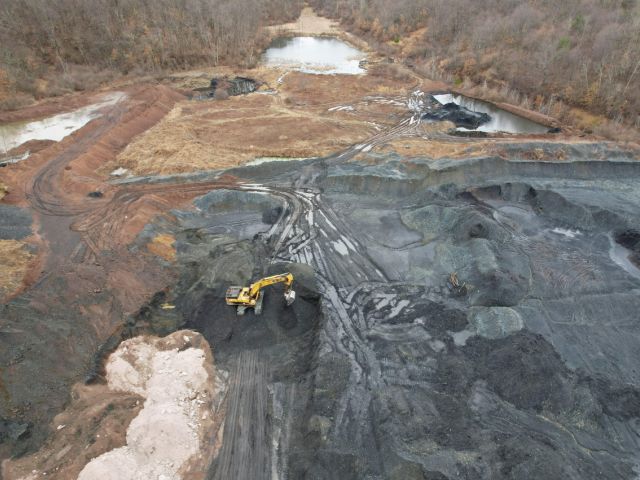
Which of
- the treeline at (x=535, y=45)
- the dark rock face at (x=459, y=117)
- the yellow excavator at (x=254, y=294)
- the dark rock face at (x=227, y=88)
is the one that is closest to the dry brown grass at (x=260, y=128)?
the dark rock face at (x=227, y=88)

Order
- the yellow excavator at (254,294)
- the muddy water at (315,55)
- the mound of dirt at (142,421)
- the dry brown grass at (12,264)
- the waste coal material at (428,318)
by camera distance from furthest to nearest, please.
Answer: the muddy water at (315,55) → the dry brown grass at (12,264) → the yellow excavator at (254,294) → the waste coal material at (428,318) → the mound of dirt at (142,421)

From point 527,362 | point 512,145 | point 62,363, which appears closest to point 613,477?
point 527,362

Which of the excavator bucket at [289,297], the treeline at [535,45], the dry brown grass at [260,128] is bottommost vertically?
the excavator bucket at [289,297]

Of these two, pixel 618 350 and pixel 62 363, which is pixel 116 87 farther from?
pixel 618 350

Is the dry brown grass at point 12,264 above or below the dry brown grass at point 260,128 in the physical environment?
below

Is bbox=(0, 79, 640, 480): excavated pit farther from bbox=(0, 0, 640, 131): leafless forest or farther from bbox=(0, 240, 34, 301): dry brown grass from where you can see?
bbox=(0, 0, 640, 131): leafless forest

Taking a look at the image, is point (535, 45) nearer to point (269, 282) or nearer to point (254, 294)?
point (269, 282)

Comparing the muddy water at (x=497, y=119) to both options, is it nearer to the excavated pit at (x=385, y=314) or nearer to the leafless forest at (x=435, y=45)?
the leafless forest at (x=435, y=45)
